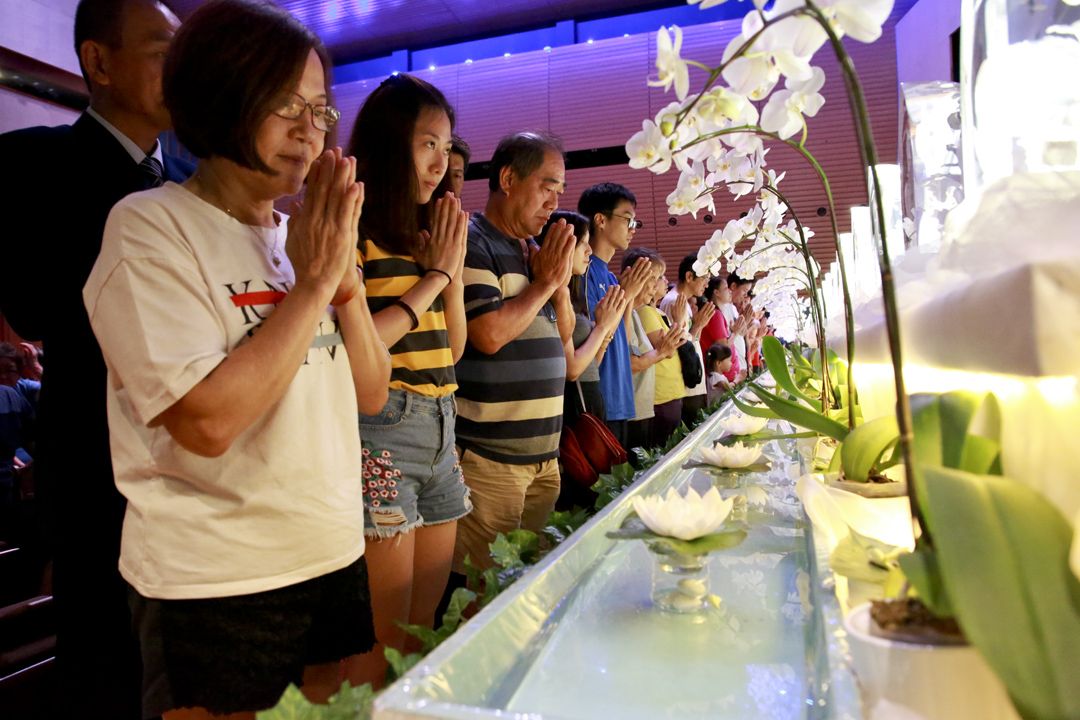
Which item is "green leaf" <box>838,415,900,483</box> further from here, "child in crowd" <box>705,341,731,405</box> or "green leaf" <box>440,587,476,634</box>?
"child in crowd" <box>705,341,731,405</box>

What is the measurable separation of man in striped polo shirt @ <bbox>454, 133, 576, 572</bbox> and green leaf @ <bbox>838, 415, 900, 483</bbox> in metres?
1.04

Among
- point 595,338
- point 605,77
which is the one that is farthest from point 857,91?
point 605,77

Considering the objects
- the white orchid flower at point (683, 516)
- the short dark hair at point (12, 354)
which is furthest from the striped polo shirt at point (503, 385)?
the short dark hair at point (12, 354)

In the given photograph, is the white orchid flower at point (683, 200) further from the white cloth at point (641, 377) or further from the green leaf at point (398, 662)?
the white cloth at point (641, 377)

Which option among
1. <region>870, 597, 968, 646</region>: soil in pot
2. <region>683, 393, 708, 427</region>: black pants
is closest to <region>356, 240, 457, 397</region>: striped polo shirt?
<region>870, 597, 968, 646</region>: soil in pot

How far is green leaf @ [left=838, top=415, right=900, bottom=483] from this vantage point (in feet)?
2.98

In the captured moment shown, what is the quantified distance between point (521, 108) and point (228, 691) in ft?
26.3

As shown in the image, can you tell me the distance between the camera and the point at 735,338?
623 centimetres

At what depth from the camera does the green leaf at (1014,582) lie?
421mm

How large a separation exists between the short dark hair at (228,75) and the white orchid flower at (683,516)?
2.28ft

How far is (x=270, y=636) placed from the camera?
3.19 feet

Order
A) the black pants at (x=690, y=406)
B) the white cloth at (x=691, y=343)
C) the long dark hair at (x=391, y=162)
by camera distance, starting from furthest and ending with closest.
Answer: the black pants at (x=690, y=406) → the white cloth at (x=691, y=343) → the long dark hair at (x=391, y=162)

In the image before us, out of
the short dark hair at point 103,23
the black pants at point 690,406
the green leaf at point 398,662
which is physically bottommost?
the black pants at point 690,406

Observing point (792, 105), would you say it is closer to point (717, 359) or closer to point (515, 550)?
point (515, 550)
